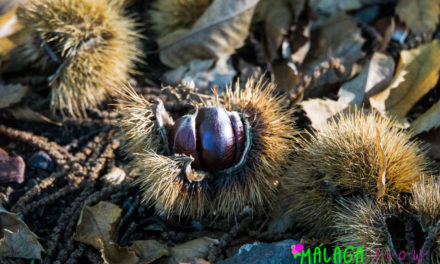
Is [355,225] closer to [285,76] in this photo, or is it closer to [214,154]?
[214,154]

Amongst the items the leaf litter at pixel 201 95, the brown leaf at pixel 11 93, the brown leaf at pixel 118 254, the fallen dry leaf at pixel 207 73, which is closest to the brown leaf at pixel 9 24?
the leaf litter at pixel 201 95

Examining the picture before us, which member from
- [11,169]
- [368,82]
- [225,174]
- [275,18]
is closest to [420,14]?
[368,82]

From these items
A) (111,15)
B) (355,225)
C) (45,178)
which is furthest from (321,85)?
(45,178)

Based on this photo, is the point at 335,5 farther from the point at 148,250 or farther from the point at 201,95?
the point at 148,250

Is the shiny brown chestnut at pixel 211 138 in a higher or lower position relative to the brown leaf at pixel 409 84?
lower

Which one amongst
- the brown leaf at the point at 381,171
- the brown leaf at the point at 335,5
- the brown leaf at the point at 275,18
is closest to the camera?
the brown leaf at the point at 381,171

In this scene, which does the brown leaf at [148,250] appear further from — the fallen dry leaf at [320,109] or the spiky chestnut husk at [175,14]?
the spiky chestnut husk at [175,14]

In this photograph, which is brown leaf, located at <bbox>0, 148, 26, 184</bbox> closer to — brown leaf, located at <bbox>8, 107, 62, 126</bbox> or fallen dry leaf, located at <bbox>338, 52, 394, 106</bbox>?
brown leaf, located at <bbox>8, 107, 62, 126</bbox>
